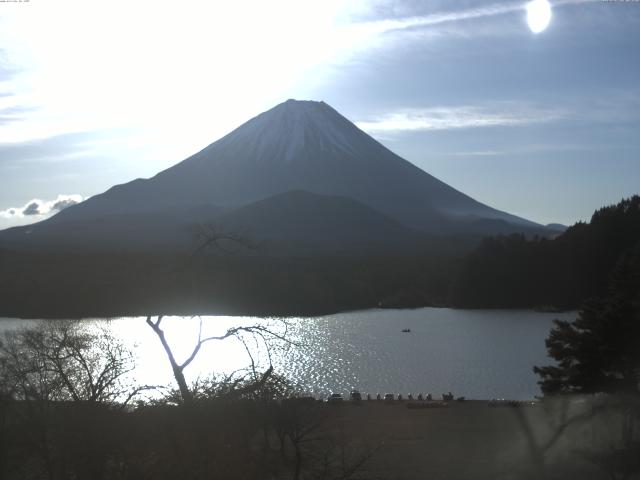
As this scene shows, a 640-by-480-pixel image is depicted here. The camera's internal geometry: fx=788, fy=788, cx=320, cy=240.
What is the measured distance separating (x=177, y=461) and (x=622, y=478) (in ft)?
21.9

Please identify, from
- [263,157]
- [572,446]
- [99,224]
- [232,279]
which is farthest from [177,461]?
[263,157]

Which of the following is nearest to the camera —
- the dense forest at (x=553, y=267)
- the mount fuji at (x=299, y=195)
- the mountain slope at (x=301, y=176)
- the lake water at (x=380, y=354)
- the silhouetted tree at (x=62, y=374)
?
the silhouetted tree at (x=62, y=374)

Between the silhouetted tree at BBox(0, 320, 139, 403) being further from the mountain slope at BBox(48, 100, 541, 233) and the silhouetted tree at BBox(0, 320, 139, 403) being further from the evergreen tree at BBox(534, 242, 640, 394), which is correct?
the mountain slope at BBox(48, 100, 541, 233)

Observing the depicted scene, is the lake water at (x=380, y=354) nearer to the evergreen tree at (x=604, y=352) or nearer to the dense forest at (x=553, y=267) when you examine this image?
the evergreen tree at (x=604, y=352)

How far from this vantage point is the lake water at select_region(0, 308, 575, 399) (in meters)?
19.5

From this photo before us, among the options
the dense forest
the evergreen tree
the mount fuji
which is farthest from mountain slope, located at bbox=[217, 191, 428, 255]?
the evergreen tree

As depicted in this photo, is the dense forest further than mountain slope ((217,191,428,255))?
No

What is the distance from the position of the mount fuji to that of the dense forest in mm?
25480

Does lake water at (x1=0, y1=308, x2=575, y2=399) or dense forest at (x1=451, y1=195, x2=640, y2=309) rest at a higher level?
dense forest at (x1=451, y1=195, x2=640, y2=309)

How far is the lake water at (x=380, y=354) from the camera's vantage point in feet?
64.1

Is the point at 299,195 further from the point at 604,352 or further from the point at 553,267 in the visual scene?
the point at 604,352

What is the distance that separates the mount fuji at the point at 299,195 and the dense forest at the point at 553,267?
2548 cm

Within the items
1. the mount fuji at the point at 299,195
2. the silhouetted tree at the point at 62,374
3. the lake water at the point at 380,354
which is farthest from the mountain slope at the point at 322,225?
the silhouetted tree at the point at 62,374

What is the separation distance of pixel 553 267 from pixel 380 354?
93.6 feet
